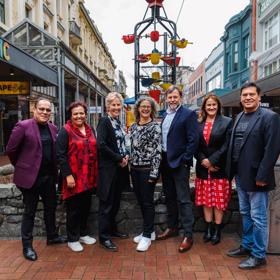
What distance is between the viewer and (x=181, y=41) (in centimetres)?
654

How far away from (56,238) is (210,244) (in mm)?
1927

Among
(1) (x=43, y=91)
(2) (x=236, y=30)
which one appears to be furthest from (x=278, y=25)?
(1) (x=43, y=91)

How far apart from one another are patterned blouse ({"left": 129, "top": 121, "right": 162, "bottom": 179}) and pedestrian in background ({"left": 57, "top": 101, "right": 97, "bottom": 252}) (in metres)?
0.52

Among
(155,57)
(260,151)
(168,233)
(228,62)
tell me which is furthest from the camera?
(228,62)

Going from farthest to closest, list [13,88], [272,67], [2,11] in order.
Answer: [272,67]
[2,11]
[13,88]

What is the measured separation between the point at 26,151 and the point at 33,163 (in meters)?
0.16

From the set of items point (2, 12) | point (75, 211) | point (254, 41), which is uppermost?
point (254, 41)

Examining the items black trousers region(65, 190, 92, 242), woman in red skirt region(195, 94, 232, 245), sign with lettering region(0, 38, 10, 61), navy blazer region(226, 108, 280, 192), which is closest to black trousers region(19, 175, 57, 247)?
black trousers region(65, 190, 92, 242)

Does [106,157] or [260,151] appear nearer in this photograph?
[260,151]

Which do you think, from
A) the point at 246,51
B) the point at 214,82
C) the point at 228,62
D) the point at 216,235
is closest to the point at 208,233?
the point at 216,235

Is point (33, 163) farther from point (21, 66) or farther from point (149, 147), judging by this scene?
point (21, 66)

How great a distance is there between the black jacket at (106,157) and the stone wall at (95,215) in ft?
1.98

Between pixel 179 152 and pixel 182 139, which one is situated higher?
pixel 182 139

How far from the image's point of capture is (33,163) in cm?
383
